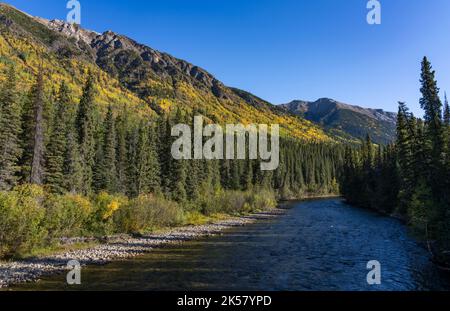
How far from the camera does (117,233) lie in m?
40.8

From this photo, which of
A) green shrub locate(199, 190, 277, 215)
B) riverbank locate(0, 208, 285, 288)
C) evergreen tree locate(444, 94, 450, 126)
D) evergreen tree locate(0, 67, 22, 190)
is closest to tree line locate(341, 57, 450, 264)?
evergreen tree locate(444, 94, 450, 126)

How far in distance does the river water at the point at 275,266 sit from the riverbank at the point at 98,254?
138 cm

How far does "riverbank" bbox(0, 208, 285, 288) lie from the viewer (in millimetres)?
23195

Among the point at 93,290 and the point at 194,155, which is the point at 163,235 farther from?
the point at 194,155

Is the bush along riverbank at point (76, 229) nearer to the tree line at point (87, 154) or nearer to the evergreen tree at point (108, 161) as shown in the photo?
the tree line at point (87, 154)

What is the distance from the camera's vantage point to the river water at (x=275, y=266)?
74.5 feet

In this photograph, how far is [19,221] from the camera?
26516 millimetres

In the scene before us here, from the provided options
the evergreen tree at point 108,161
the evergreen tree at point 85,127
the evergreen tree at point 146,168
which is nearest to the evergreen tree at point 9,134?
the evergreen tree at point 85,127

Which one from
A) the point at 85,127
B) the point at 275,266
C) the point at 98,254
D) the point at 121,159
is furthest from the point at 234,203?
the point at 275,266

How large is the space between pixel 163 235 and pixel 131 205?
5.37 metres

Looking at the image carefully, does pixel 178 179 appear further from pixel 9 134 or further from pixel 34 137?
pixel 9 134

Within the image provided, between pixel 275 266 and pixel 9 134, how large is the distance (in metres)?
40.2

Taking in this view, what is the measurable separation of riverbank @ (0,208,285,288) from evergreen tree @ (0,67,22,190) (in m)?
19.7
